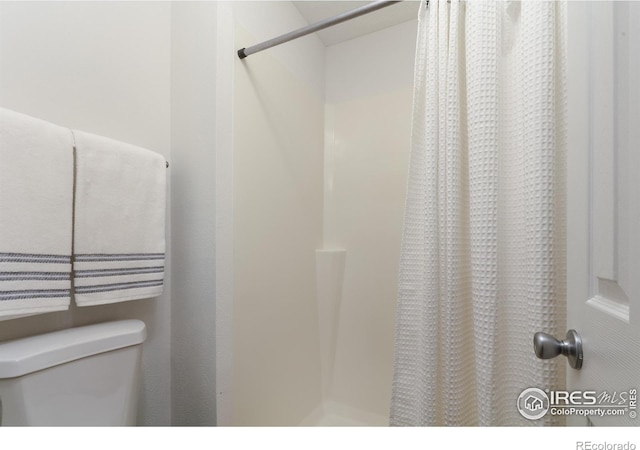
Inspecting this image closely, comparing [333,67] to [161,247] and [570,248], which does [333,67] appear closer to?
[161,247]

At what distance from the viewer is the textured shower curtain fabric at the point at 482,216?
2.64 feet

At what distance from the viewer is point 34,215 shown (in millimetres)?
740

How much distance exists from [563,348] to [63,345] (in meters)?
1.07

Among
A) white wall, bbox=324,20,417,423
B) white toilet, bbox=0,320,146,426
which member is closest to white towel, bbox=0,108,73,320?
white toilet, bbox=0,320,146,426

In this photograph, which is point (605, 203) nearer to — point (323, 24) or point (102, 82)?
point (323, 24)

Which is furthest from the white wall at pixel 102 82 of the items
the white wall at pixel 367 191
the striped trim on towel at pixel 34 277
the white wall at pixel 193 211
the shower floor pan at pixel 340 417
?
the white wall at pixel 367 191

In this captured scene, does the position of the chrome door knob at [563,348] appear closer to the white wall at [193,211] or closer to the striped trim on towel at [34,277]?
the white wall at [193,211]

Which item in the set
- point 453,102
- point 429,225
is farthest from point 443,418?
→ point 453,102

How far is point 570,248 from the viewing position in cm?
58

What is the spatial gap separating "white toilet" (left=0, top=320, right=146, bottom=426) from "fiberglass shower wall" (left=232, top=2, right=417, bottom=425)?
1.38 ft

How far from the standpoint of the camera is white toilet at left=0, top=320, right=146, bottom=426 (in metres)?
0.68

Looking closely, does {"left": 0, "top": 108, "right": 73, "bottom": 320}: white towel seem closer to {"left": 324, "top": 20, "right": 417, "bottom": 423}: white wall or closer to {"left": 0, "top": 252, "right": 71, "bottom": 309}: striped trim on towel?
{"left": 0, "top": 252, "right": 71, "bottom": 309}: striped trim on towel

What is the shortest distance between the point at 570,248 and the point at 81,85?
1337 millimetres

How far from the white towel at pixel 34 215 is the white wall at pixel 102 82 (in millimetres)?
151
